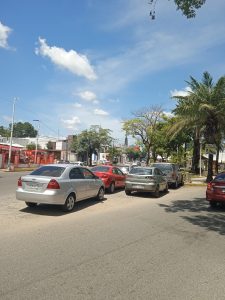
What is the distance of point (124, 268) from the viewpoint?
19.1ft

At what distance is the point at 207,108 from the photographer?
26.1m

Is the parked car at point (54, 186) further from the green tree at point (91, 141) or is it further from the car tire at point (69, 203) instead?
the green tree at point (91, 141)

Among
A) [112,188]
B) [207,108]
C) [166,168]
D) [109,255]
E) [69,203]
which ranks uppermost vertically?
[207,108]

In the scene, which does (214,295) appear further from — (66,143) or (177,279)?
(66,143)

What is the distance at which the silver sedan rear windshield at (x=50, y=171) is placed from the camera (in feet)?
37.3

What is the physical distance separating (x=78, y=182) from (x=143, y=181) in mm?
5693

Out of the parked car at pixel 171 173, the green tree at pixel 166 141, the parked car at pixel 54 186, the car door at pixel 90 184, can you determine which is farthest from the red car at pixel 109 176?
the green tree at pixel 166 141

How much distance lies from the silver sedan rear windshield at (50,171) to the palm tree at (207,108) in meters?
16.5

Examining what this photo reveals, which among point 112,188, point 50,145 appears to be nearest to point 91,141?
point 50,145

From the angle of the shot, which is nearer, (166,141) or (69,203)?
(69,203)

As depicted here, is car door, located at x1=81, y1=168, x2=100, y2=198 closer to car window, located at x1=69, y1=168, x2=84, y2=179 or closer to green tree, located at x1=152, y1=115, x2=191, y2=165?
car window, located at x1=69, y1=168, x2=84, y2=179

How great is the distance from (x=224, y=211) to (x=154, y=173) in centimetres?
504

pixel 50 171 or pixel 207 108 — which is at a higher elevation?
pixel 207 108

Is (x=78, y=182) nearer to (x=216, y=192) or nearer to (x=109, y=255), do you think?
(x=216, y=192)
